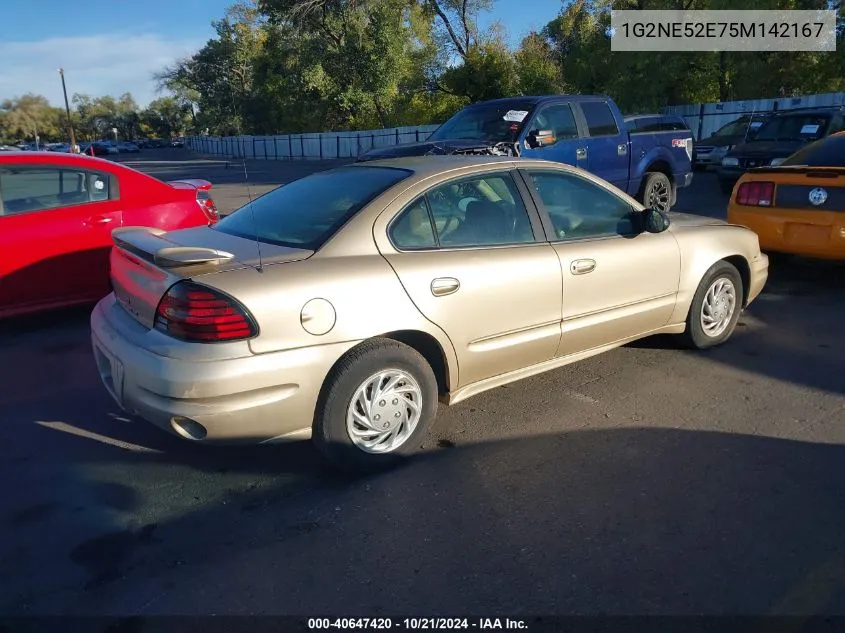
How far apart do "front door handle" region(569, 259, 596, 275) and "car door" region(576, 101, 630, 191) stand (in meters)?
5.19

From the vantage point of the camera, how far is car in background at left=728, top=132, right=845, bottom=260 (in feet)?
20.3

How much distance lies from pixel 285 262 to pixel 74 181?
3.63 meters

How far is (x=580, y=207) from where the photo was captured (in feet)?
14.3

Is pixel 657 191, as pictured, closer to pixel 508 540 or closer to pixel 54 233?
pixel 54 233

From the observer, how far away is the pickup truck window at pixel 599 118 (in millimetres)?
9105

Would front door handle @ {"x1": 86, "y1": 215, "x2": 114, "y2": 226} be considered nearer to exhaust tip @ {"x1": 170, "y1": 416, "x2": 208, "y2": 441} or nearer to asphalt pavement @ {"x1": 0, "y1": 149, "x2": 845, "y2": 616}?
asphalt pavement @ {"x1": 0, "y1": 149, "x2": 845, "y2": 616}

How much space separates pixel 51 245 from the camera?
5582mm

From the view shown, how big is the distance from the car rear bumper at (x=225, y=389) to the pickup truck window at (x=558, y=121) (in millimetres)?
6288

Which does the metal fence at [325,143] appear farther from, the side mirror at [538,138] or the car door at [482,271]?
the car door at [482,271]

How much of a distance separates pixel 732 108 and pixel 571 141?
1728cm

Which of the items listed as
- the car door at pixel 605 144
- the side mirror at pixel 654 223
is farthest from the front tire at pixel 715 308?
the car door at pixel 605 144

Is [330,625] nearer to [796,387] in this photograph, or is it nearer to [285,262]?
[285,262]

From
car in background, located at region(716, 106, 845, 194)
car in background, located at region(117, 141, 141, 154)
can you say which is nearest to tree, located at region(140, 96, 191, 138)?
car in background, located at region(117, 141, 141, 154)

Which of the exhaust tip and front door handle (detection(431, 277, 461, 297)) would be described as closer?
the exhaust tip
